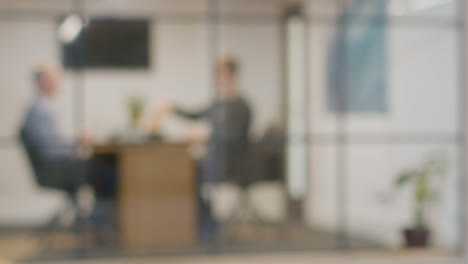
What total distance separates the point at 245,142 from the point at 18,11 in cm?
→ 187

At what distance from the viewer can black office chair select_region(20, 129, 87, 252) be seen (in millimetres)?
5676

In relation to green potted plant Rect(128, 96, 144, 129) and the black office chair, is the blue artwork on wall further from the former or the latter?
the black office chair

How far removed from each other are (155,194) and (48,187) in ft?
2.50

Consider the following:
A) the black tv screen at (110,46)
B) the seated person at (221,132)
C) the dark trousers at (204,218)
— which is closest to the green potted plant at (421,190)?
the seated person at (221,132)

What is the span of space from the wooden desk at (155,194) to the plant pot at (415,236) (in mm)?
1666

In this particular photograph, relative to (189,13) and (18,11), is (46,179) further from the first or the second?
(189,13)

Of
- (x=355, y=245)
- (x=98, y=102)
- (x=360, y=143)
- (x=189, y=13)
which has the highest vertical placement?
(x=189, y=13)

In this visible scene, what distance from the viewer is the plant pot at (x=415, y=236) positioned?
6168mm

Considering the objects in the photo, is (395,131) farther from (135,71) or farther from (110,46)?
(110,46)

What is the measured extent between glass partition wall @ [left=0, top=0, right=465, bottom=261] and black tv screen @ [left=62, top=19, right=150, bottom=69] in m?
0.01

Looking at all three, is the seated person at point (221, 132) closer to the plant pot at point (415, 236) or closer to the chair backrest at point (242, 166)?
the chair backrest at point (242, 166)

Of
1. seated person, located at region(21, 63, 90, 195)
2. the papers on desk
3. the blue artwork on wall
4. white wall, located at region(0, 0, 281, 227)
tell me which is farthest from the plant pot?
seated person, located at region(21, 63, 90, 195)

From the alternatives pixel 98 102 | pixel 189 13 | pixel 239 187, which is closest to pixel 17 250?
pixel 98 102

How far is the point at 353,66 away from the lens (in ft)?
20.0
